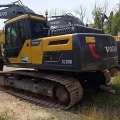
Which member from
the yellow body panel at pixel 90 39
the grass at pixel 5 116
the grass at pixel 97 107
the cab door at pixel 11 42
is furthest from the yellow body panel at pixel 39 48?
the grass at pixel 5 116

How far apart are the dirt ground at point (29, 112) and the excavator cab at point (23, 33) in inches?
51.3

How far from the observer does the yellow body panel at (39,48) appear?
21.0 feet

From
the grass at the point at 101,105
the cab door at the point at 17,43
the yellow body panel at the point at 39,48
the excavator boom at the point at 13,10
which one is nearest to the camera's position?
the grass at the point at 101,105

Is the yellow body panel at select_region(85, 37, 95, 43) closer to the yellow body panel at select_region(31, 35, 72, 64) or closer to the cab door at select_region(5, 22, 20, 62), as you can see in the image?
the yellow body panel at select_region(31, 35, 72, 64)

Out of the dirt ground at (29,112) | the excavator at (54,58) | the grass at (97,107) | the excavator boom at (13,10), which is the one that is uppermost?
the excavator boom at (13,10)

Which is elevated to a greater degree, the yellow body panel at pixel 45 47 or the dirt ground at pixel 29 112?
the yellow body panel at pixel 45 47

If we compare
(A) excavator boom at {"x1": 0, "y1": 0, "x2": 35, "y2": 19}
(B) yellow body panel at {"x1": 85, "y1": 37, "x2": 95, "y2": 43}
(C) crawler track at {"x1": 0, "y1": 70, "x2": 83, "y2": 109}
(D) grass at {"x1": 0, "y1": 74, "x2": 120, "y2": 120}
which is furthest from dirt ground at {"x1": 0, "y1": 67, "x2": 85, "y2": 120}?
(A) excavator boom at {"x1": 0, "y1": 0, "x2": 35, "y2": 19}

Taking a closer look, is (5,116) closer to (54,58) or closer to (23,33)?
(54,58)

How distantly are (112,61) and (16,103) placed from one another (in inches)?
111

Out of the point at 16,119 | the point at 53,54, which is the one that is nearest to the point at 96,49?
the point at 53,54

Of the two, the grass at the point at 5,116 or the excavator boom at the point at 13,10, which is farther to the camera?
the excavator boom at the point at 13,10

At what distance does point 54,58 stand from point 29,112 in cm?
150

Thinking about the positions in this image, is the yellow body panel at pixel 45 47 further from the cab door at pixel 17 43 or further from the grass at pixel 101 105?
the grass at pixel 101 105

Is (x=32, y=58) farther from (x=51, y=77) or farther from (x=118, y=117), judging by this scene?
(x=118, y=117)
